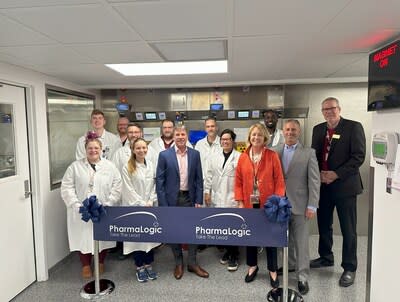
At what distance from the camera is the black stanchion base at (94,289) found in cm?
264

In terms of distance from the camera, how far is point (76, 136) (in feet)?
12.5

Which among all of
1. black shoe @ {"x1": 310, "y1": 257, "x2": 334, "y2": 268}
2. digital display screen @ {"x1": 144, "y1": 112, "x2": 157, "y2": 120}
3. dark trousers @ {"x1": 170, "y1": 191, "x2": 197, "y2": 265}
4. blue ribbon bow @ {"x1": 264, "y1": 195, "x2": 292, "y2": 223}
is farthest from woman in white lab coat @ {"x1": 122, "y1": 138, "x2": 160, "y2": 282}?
black shoe @ {"x1": 310, "y1": 257, "x2": 334, "y2": 268}

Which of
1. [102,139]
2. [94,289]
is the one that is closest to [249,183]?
[94,289]

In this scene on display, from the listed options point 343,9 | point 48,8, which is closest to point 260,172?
point 343,9

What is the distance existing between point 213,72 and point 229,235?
1.69 m

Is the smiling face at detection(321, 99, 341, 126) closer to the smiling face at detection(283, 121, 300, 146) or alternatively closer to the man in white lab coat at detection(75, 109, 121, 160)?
the smiling face at detection(283, 121, 300, 146)

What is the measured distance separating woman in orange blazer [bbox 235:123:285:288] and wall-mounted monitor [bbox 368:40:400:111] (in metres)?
0.87

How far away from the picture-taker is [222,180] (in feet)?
10.2

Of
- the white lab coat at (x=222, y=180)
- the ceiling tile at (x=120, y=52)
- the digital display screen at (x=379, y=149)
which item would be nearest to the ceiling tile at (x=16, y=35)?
the ceiling tile at (x=120, y=52)

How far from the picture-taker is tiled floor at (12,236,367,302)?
2.63 m

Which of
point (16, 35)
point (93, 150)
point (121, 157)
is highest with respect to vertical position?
point (16, 35)

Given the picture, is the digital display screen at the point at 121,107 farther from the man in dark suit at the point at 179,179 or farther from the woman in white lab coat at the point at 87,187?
the man in dark suit at the point at 179,179

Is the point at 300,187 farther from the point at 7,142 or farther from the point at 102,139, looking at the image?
the point at 7,142

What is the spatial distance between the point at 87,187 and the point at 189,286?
1.40 metres
